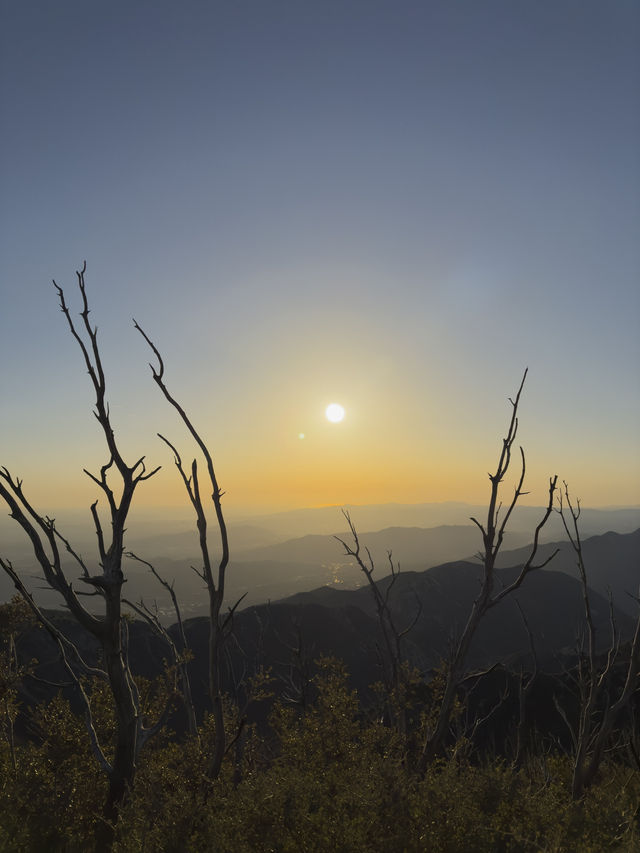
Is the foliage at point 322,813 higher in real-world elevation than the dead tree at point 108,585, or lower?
lower

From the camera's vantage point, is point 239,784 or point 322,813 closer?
point 322,813

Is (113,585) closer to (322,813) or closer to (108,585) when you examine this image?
(108,585)

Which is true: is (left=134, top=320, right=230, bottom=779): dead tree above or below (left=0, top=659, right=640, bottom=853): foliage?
above

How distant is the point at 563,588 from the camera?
141 m

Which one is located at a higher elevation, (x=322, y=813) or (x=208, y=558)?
(x=208, y=558)

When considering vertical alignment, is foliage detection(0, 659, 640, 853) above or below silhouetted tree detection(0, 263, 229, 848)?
below

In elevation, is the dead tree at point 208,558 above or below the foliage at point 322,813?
above

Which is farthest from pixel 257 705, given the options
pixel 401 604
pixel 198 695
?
pixel 401 604

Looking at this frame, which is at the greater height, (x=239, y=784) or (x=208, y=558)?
(x=208, y=558)

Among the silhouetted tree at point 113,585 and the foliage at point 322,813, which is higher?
the silhouetted tree at point 113,585

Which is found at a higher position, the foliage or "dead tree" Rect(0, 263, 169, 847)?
"dead tree" Rect(0, 263, 169, 847)

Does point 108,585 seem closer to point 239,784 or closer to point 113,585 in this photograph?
point 113,585

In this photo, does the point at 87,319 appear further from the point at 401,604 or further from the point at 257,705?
the point at 401,604

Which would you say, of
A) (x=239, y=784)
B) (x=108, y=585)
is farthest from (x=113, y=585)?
(x=239, y=784)
